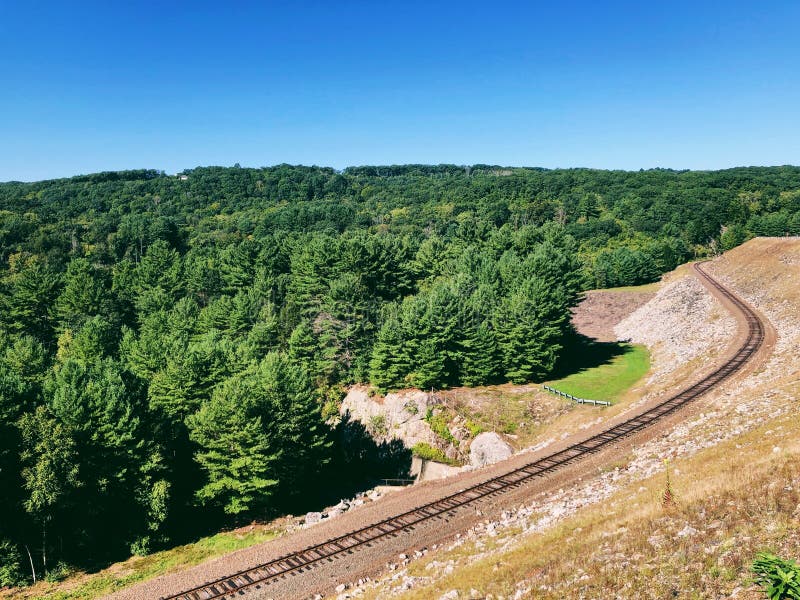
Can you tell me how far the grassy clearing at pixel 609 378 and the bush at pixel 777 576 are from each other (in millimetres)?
41456

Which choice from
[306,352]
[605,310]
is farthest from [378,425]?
[605,310]

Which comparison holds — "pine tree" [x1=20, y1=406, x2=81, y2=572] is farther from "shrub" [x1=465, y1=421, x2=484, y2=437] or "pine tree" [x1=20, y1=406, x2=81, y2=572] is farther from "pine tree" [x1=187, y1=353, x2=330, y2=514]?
"shrub" [x1=465, y1=421, x2=484, y2=437]

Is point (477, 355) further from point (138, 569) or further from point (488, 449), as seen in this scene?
point (138, 569)

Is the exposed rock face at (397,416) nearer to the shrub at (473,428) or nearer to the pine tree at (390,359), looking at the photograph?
the pine tree at (390,359)

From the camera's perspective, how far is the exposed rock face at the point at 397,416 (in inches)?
2068

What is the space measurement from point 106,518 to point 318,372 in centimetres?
2990

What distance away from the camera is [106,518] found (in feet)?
123

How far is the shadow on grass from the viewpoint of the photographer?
215 ft

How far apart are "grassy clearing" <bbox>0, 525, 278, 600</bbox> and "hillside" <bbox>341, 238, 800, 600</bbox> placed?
51.3 ft

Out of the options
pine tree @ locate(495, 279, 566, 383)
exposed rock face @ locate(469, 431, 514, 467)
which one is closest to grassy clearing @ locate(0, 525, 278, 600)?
exposed rock face @ locate(469, 431, 514, 467)

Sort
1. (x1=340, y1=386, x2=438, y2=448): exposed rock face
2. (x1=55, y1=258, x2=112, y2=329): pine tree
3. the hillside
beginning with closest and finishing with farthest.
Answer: the hillside
(x1=340, y1=386, x2=438, y2=448): exposed rock face
(x1=55, y1=258, x2=112, y2=329): pine tree

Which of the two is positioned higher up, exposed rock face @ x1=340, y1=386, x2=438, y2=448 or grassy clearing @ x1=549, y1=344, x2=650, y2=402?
grassy clearing @ x1=549, y1=344, x2=650, y2=402

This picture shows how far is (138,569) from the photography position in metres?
33.7

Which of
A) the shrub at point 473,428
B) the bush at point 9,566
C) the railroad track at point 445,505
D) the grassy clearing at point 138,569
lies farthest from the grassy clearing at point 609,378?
the bush at point 9,566
